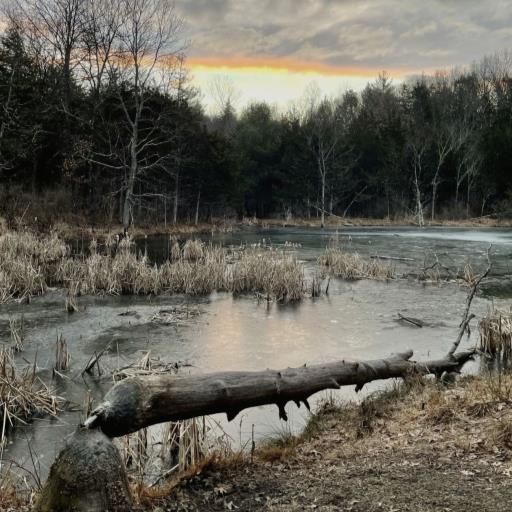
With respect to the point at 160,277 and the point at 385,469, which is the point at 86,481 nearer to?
the point at 385,469

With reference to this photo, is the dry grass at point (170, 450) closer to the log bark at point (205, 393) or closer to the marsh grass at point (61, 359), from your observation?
the log bark at point (205, 393)

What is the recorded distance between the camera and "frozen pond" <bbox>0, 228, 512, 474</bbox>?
6449 mm

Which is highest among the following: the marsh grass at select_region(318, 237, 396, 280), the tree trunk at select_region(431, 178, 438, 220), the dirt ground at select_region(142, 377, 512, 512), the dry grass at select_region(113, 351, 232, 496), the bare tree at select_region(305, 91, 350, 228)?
the bare tree at select_region(305, 91, 350, 228)

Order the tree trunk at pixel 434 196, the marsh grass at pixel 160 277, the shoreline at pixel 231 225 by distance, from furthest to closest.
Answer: the tree trunk at pixel 434 196, the shoreline at pixel 231 225, the marsh grass at pixel 160 277

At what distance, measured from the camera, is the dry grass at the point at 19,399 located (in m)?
5.72

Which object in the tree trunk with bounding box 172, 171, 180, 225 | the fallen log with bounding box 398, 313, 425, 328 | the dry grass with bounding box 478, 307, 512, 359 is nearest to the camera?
the dry grass with bounding box 478, 307, 512, 359

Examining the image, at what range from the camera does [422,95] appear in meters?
56.1

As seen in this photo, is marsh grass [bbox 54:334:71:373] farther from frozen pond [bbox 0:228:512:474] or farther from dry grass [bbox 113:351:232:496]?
dry grass [bbox 113:351:232:496]

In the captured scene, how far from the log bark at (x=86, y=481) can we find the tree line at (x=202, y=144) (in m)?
22.9

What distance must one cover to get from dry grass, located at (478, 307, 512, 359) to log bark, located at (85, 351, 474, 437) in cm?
342

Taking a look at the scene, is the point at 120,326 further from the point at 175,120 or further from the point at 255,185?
the point at 255,185

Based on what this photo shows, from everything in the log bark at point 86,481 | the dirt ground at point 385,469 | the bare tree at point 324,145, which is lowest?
the dirt ground at point 385,469

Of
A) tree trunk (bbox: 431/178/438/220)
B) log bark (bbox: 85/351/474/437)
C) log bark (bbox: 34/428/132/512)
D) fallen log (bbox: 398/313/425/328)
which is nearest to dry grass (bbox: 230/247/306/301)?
fallen log (bbox: 398/313/425/328)

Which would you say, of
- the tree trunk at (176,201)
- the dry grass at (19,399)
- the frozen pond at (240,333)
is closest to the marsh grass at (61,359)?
the frozen pond at (240,333)
